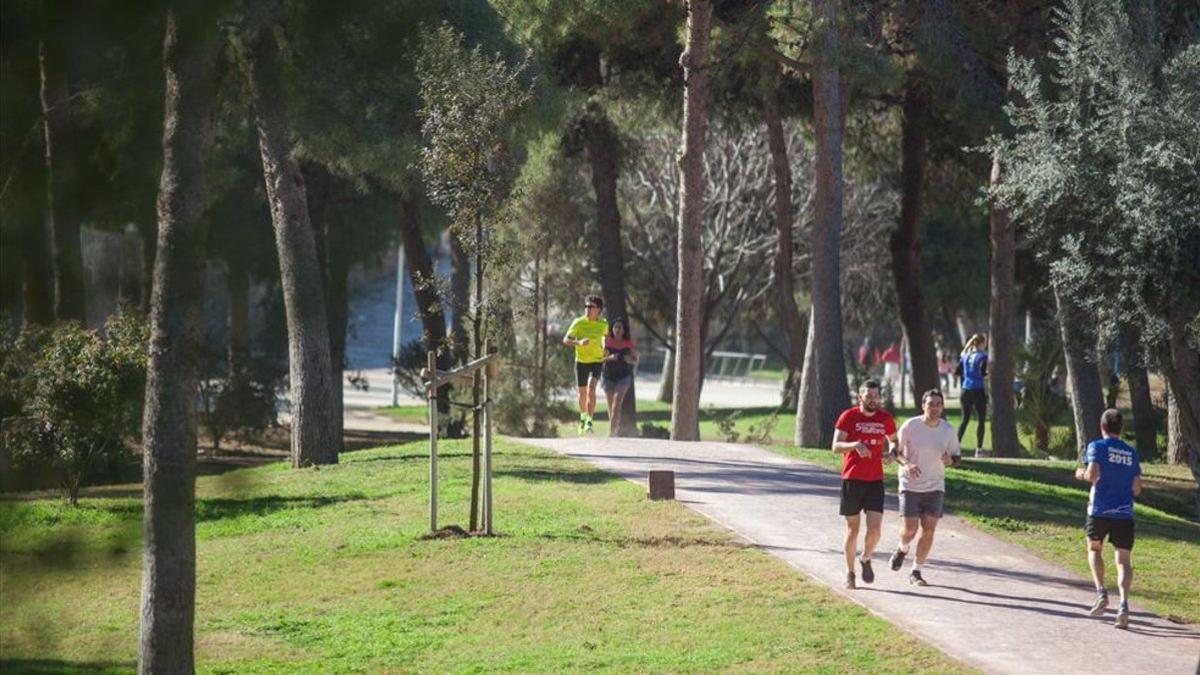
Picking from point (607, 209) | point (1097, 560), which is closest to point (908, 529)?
point (1097, 560)

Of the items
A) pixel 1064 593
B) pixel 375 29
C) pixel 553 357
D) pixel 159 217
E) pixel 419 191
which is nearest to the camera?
pixel 375 29

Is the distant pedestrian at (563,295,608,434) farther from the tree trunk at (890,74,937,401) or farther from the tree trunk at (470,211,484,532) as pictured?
the tree trunk at (890,74,937,401)

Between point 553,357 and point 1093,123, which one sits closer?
point 1093,123

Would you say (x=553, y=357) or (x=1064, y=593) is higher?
(x=553, y=357)

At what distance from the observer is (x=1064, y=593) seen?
46.5 feet

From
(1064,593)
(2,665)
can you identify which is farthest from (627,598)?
(2,665)

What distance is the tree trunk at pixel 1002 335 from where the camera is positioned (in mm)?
29484

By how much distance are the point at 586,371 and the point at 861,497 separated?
9.82 metres

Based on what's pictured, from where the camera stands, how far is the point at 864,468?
13.7m

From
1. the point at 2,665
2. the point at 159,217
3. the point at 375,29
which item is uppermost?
the point at 375,29

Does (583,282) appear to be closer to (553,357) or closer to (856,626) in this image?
(553,357)

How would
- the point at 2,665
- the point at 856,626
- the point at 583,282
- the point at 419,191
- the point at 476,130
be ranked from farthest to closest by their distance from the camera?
1. the point at 583,282
2. the point at 419,191
3. the point at 476,130
4. the point at 856,626
5. the point at 2,665

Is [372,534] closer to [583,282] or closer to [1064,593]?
[1064,593]

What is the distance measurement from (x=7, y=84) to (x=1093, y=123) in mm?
19147
